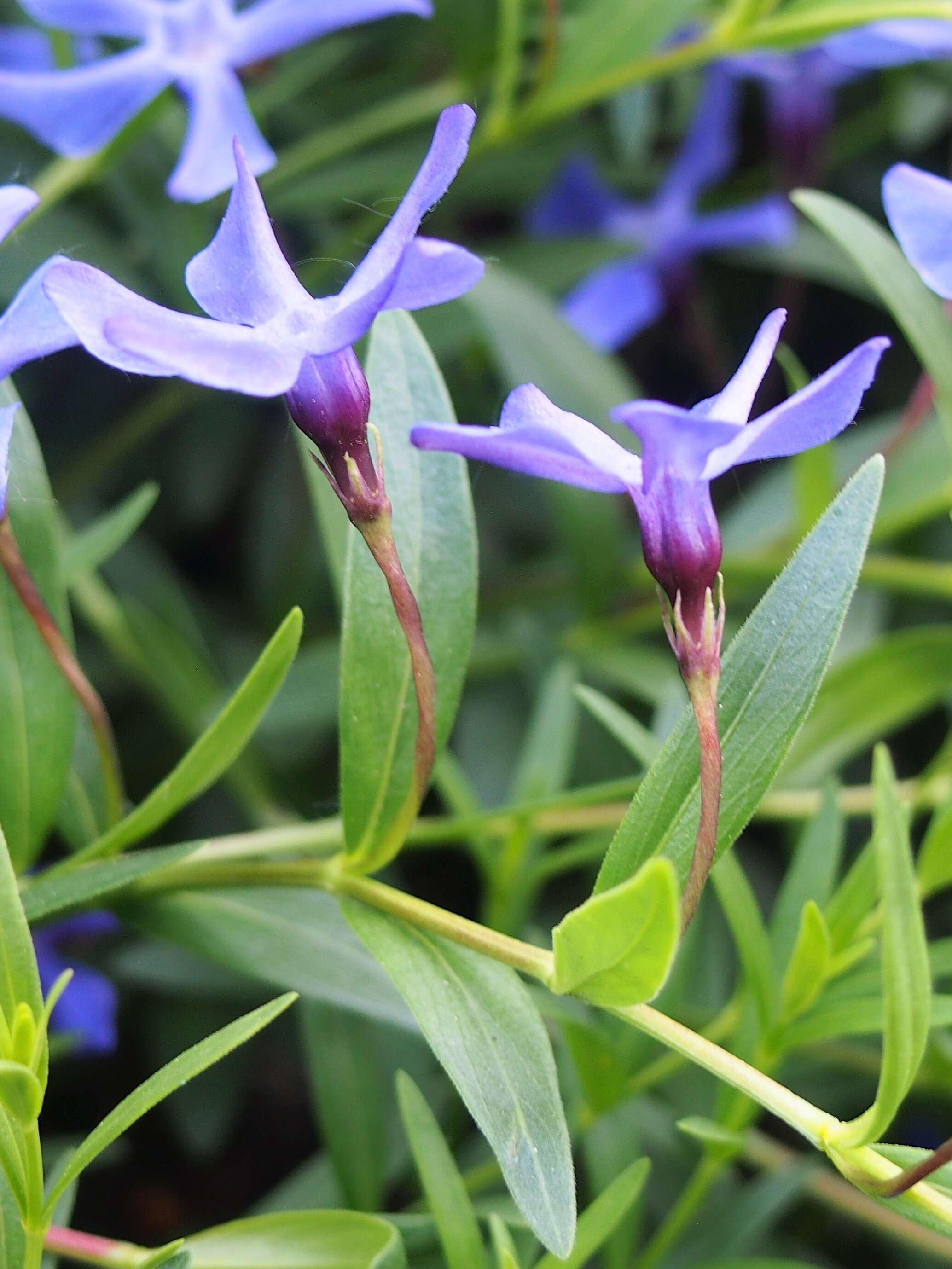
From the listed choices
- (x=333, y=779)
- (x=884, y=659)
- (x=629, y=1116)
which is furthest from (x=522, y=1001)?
(x=333, y=779)

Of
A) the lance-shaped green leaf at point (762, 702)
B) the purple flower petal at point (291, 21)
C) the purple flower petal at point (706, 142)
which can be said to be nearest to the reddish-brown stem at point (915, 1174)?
the lance-shaped green leaf at point (762, 702)

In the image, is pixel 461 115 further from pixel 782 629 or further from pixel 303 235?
pixel 303 235

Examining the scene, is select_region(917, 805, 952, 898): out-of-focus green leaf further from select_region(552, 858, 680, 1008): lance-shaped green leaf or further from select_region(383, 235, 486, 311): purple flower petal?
select_region(383, 235, 486, 311): purple flower petal

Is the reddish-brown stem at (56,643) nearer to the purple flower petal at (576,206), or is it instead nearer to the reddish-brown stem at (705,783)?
the reddish-brown stem at (705,783)

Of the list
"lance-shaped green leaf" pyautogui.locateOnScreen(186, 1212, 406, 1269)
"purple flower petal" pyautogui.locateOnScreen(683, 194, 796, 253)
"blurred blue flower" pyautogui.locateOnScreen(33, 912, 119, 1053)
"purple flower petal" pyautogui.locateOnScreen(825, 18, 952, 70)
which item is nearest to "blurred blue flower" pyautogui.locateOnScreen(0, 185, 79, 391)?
"lance-shaped green leaf" pyautogui.locateOnScreen(186, 1212, 406, 1269)

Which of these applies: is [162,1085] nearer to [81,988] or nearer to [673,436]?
[673,436]

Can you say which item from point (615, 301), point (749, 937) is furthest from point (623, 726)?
point (615, 301)
